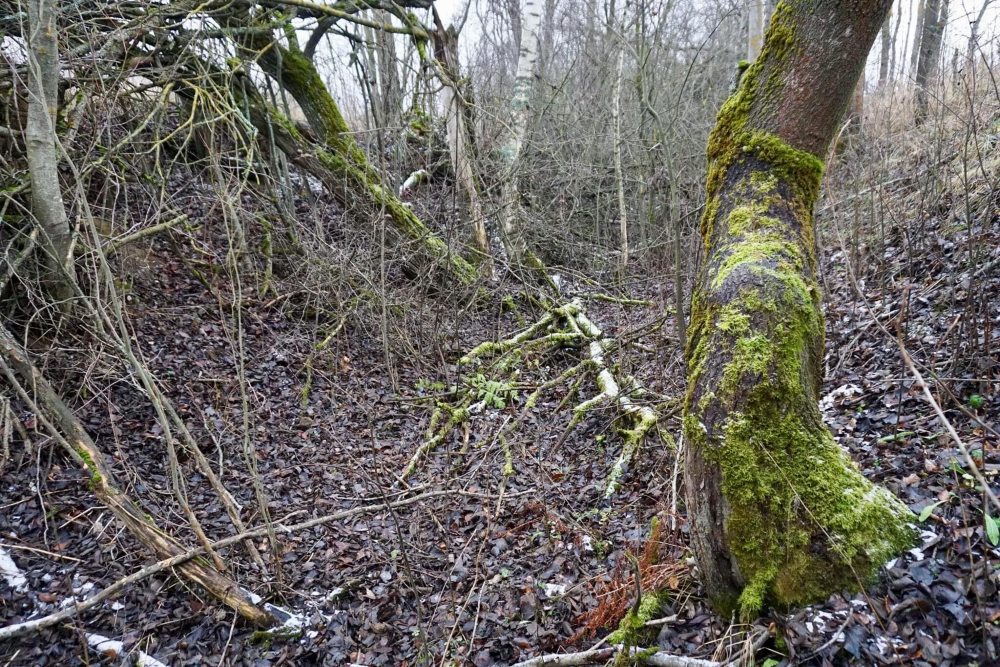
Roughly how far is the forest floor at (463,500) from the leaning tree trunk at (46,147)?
90cm

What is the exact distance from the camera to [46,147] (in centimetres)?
390

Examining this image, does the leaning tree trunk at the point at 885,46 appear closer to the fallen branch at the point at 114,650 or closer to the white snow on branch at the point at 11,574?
the fallen branch at the point at 114,650

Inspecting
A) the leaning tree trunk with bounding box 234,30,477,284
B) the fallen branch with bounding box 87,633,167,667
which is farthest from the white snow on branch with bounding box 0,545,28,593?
the leaning tree trunk with bounding box 234,30,477,284

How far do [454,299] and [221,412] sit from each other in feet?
8.71

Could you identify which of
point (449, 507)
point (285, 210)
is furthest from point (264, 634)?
point (285, 210)

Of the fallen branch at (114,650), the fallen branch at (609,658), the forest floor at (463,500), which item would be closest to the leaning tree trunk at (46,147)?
the forest floor at (463,500)

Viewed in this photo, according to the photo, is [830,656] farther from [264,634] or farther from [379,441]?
[379,441]

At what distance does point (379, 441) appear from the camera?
16.2 ft

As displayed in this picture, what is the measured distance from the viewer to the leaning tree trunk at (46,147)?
3646mm

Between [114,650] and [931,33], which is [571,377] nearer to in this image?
[114,650]

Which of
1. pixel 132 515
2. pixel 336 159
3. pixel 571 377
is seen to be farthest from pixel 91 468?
pixel 336 159

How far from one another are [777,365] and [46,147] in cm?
477

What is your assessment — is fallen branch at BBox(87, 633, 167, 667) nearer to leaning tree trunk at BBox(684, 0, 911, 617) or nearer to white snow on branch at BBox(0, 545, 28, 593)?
white snow on branch at BBox(0, 545, 28, 593)

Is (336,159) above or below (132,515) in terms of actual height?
above
